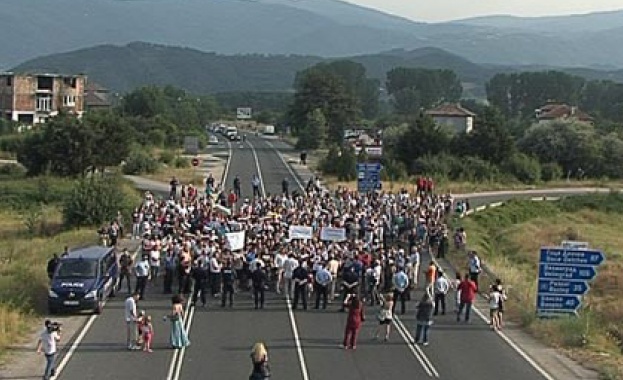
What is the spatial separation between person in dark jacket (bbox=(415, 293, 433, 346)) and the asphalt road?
1.06 feet

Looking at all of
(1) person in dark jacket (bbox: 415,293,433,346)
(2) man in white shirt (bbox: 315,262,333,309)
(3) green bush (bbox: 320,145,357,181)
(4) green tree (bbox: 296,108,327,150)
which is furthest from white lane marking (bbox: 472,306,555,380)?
(4) green tree (bbox: 296,108,327,150)

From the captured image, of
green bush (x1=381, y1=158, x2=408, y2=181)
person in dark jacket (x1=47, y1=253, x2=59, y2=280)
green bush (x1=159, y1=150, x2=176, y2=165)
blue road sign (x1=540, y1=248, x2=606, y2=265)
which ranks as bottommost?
green bush (x1=159, y1=150, x2=176, y2=165)

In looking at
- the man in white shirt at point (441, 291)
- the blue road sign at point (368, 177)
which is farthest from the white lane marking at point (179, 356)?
the blue road sign at point (368, 177)

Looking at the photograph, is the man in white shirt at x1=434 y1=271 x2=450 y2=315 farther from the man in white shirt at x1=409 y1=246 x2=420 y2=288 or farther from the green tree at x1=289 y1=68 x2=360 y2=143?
the green tree at x1=289 y1=68 x2=360 y2=143

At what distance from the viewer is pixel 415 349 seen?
2530 centimetres

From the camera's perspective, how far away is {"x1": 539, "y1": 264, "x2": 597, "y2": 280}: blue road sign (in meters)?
28.0

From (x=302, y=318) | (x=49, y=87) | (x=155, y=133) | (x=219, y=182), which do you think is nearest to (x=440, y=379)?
(x=302, y=318)

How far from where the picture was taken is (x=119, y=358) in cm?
2353

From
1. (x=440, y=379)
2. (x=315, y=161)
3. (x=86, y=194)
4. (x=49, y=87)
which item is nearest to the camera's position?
(x=440, y=379)

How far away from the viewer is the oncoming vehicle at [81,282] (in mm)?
27625

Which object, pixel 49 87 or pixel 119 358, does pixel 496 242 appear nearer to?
pixel 119 358

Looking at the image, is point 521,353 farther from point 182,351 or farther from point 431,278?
point 182,351

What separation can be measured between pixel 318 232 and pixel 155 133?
7358 cm

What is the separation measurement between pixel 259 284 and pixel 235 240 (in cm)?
229
